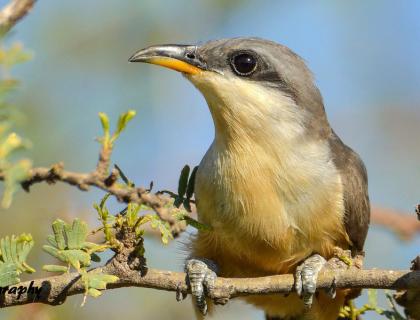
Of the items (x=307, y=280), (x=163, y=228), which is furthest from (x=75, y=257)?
(x=307, y=280)

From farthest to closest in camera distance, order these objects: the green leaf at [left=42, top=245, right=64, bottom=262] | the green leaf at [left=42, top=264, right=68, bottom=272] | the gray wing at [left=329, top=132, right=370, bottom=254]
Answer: the gray wing at [left=329, top=132, right=370, bottom=254] < the green leaf at [left=42, top=245, right=64, bottom=262] < the green leaf at [left=42, top=264, right=68, bottom=272]

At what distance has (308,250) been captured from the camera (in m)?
5.80

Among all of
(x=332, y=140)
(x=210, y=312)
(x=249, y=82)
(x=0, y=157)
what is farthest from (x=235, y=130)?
(x=0, y=157)

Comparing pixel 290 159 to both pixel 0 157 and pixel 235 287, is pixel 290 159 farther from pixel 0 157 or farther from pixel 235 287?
pixel 0 157

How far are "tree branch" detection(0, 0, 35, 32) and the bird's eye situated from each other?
327 cm

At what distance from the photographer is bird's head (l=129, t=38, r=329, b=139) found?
581cm

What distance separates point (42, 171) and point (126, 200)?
0.38 m

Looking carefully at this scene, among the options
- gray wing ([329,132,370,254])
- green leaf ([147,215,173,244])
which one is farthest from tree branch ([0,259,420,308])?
gray wing ([329,132,370,254])

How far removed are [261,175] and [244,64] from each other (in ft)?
3.05

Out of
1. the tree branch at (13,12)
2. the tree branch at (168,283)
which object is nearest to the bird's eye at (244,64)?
the tree branch at (168,283)

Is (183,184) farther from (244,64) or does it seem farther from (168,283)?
(244,64)

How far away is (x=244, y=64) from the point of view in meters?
6.02

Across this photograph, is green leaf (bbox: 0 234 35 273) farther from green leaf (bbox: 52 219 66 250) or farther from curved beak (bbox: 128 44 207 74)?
curved beak (bbox: 128 44 207 74)

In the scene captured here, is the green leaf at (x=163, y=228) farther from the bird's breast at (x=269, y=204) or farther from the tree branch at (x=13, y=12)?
the bird's breast at (x=269, y=204)
